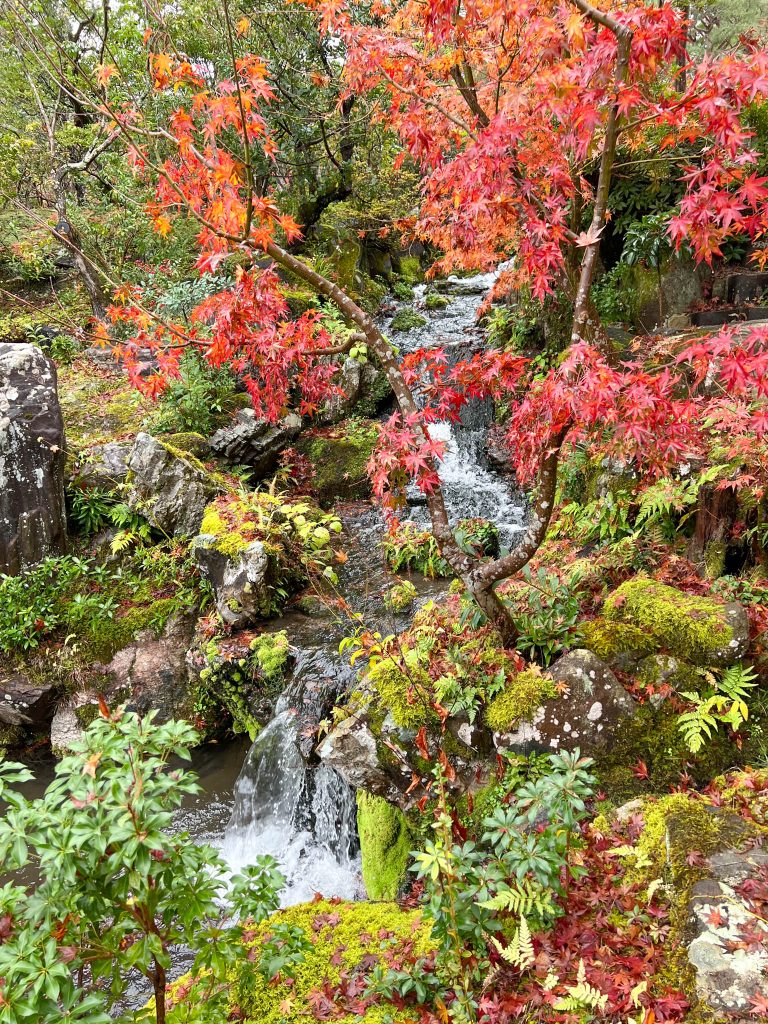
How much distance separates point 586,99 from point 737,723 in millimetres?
3837

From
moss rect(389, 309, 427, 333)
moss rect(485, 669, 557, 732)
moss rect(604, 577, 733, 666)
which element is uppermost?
moss rect(389, 309, 427, 333)

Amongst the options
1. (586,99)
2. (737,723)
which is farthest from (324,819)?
(586,99)

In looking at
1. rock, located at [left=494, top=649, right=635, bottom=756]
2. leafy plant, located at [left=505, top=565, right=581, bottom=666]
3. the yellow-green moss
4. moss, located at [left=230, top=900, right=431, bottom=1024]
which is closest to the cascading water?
leafy plant, located at [left=505, top=565, right=581, bottom=666]

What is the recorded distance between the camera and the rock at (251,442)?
923 centimetres

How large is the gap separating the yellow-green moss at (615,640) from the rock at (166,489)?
5784 millimetres

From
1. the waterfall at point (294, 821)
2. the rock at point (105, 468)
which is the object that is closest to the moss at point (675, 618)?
the waterfall at point (294, 821)

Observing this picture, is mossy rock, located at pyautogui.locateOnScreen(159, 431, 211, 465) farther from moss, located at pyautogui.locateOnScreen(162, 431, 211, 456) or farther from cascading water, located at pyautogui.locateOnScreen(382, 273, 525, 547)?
cascading water, located at pyautogui.locateOnScreen(382, 273, 525, 547)

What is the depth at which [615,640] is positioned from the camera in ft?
13.9

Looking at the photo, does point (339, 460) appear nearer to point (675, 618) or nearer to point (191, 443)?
point (191, 443)

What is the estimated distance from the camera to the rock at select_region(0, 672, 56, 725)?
7.26 m

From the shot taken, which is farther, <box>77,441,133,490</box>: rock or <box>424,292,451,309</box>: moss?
<box>424,292,451,309</box>: moss

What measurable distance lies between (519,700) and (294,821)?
3.29 m

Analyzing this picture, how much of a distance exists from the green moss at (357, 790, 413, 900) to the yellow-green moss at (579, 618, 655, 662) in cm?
212

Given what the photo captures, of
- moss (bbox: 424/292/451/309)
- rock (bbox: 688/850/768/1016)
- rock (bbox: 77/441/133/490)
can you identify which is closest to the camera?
rock (bbox: 688/850/768/1016)
